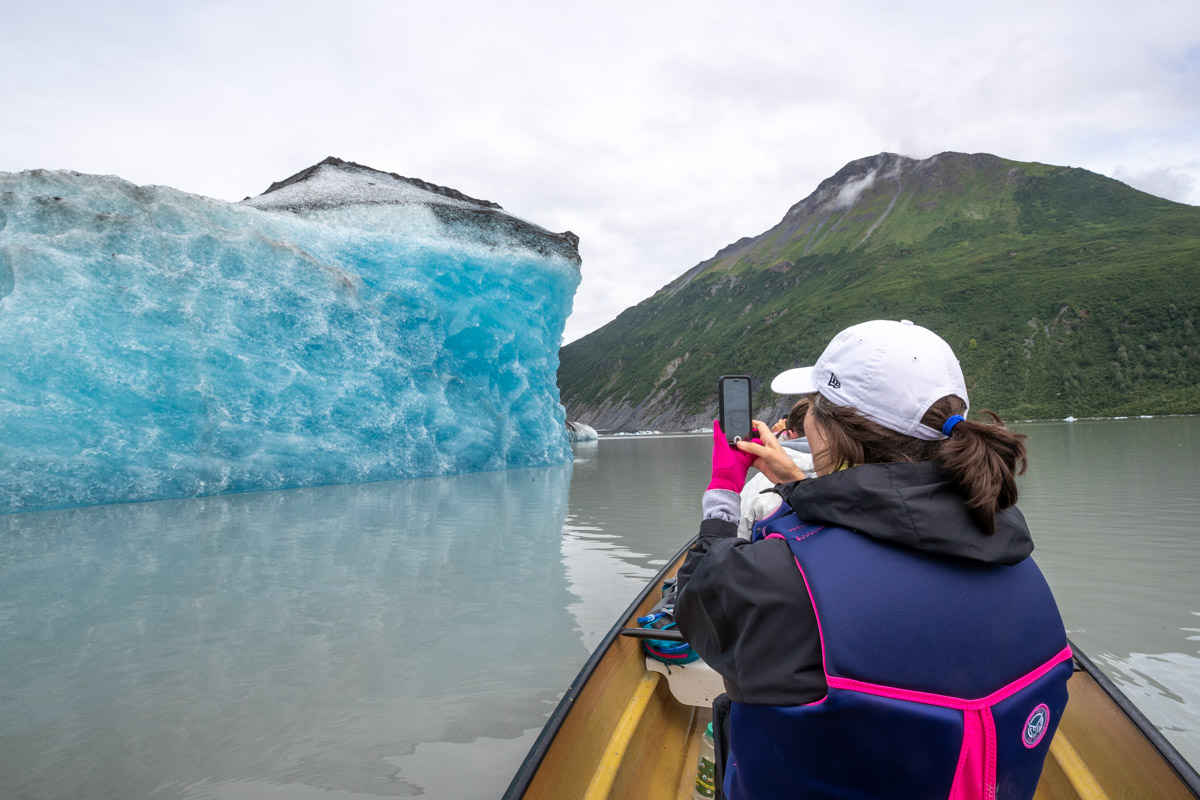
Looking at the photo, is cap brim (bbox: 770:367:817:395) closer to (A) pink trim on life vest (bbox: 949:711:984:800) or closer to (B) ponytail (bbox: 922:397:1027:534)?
(B) ponytail (bbox: 922:397:1027:534)

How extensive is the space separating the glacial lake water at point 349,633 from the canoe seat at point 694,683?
864 millimetres

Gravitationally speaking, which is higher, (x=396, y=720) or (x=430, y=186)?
(x=430, y=186)

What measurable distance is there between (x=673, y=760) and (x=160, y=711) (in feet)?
9.44

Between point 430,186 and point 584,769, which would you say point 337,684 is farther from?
point 430,186

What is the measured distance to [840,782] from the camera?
1.16 meters

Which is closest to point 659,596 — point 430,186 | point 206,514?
point 206,514

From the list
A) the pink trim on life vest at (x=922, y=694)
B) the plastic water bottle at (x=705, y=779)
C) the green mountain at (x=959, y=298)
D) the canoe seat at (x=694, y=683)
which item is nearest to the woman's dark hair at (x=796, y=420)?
the pink trim on life vest at (x=922, y=694)

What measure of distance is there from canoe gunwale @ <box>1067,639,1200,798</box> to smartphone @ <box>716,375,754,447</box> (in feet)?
3.47

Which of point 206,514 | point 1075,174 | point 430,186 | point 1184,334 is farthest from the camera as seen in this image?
point 1075,174

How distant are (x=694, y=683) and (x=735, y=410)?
1.67 meters

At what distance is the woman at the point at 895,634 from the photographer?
1.08 metres

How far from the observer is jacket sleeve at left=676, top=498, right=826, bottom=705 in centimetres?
110

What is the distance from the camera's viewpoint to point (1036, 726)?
1208mm

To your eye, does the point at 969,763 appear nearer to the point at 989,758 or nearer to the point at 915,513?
the point at 989,758
